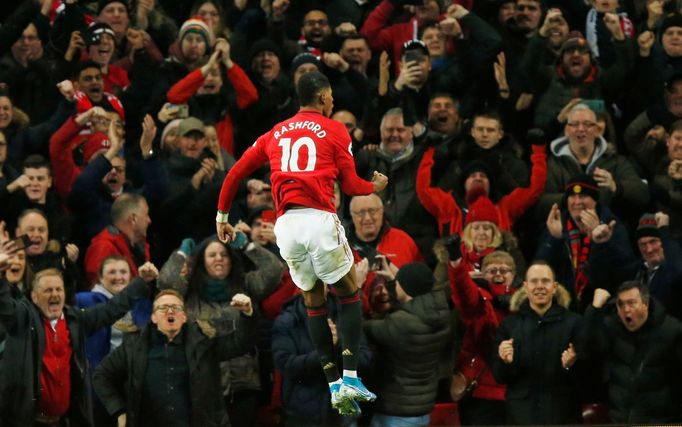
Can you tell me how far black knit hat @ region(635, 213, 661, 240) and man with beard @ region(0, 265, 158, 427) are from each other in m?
4.39

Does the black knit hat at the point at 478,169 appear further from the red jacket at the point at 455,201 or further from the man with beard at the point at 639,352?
the man with beard at the point at 639,352

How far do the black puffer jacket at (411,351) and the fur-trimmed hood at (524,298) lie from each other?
0.65 m

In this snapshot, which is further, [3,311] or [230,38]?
[230,38]

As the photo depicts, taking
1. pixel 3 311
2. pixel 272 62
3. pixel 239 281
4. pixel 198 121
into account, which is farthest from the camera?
pixel 272 62

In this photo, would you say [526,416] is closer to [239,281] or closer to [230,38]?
[239,281]

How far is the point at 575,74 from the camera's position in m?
16.1

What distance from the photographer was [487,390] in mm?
14047

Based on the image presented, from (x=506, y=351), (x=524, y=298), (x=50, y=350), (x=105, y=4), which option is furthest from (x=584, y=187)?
(x=105, y=4)

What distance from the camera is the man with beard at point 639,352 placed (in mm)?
13477

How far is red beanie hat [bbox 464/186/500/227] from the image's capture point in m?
14.7

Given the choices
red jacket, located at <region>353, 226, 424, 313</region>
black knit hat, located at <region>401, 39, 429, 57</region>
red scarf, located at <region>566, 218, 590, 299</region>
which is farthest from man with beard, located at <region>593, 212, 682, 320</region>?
black knit hat, located at <region>401, 39, 429, 57</region>

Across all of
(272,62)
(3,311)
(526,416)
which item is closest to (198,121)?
(272,62)

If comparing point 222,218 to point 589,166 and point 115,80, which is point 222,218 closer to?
point 589,166

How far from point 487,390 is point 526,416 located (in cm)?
51
